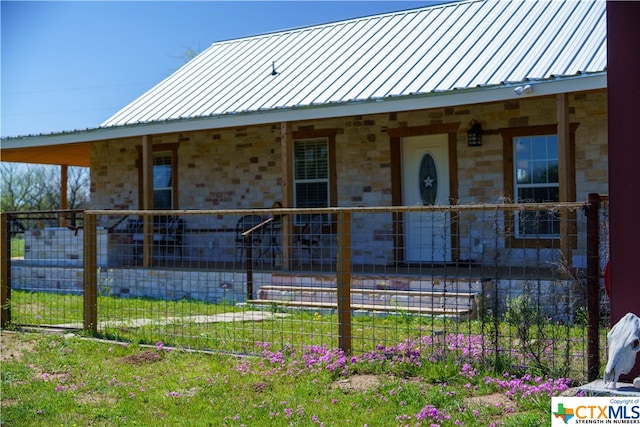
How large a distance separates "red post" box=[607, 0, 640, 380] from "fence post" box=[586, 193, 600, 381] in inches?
26.9

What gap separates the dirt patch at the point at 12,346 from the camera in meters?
7.41

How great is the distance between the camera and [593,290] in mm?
5422

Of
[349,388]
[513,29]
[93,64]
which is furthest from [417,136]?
[93,64]

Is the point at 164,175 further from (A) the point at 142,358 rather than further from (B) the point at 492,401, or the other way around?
(B) the point at 492,401

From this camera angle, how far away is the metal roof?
10.7 meters

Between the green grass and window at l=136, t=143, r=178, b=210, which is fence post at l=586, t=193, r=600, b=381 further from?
window at l=136, t=143, r=178, b=210

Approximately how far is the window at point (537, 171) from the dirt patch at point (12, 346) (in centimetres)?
717

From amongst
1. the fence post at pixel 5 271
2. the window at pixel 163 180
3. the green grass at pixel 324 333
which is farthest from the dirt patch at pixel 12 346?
the window at pixel 163 180

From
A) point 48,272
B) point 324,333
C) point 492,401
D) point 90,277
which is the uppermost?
point 90,277

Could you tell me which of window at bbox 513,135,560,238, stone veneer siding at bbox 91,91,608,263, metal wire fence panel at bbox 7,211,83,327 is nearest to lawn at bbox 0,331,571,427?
stone veneer siding at bbox 91,91,608,263

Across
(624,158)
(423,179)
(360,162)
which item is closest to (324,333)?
(624,158)

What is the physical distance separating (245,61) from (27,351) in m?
9.90

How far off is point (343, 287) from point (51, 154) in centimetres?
1304

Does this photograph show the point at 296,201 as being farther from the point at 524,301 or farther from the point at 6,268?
the point at 524,301
